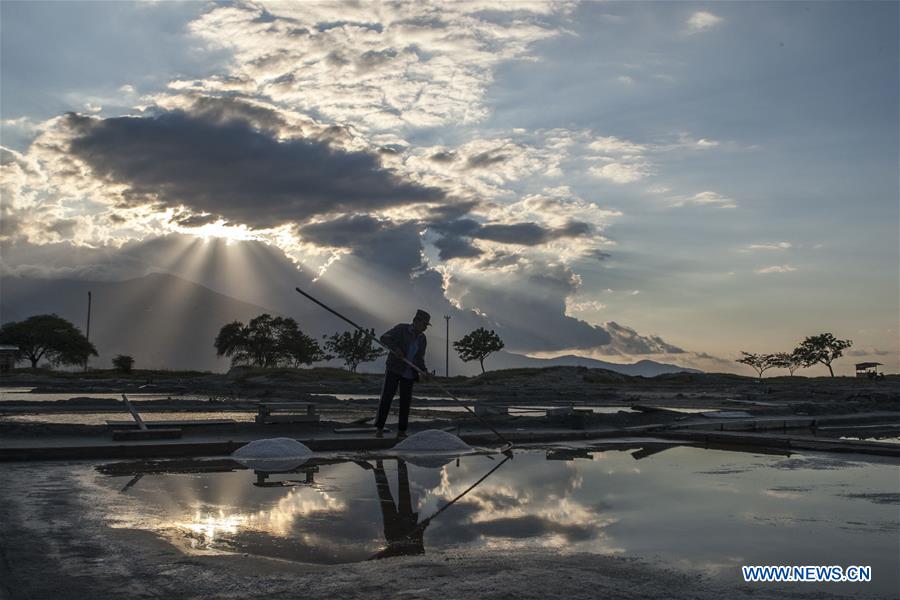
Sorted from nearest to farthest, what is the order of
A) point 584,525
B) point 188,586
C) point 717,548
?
point 188,586 → point 717,548 → point 584,525

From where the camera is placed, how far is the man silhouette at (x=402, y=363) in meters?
12.5

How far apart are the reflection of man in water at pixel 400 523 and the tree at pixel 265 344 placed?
87484 millimetres

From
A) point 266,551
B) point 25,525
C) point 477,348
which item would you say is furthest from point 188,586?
point 477,348

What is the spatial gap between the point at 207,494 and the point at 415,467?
3.01 metres

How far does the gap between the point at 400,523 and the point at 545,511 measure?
53.6 inches

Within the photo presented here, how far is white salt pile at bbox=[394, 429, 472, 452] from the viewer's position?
11.4 metres

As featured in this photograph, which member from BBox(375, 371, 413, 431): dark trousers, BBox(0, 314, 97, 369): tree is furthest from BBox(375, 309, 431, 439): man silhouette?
BBox(0, 314, 97, 369): tree

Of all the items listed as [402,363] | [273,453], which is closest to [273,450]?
[273,453]

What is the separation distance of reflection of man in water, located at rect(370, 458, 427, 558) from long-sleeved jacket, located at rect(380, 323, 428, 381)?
153 inches

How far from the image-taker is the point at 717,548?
5445 mm

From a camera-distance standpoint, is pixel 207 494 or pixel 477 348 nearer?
pixel 207 494

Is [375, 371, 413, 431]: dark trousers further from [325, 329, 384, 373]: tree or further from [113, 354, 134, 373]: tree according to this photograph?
[325, 329, 384, 373]: tree

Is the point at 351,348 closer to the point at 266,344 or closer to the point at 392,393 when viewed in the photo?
the point at 266,344

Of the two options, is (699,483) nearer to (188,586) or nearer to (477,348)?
(188,586)
